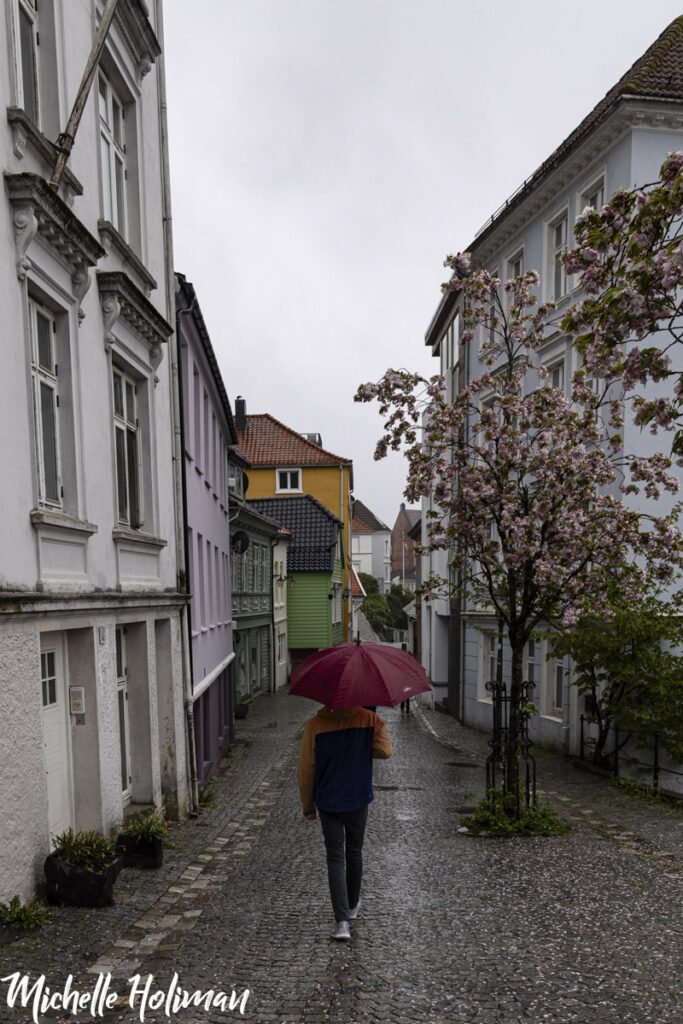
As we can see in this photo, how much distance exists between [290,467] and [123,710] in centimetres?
4357

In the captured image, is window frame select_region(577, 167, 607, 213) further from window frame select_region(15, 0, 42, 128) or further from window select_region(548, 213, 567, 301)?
window frame select_region(15, 0, 42, 128)

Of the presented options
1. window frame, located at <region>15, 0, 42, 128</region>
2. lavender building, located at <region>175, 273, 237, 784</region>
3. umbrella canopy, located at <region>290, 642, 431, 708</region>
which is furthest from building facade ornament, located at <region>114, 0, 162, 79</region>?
umbrella canopy, located at <region>290, 642, 431, 708</region>

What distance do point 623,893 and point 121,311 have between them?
7369 mm

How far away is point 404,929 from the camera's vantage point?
6.47 metres

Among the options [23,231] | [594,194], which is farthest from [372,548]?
[23,231]

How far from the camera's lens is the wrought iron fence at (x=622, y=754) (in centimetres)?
1469

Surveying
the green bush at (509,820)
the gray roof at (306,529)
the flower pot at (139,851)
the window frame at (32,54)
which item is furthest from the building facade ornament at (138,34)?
the gray roof at (306,529)

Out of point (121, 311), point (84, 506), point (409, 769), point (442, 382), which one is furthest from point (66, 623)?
point (409, 769)

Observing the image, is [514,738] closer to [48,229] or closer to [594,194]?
[48,229]

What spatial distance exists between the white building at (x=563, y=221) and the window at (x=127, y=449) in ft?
24.0

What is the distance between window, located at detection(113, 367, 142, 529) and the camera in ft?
34.7

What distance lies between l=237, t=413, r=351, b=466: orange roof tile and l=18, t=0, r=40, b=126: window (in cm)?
4502

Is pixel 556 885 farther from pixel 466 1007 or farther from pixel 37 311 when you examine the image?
pixel 37 311

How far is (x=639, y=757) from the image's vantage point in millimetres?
16797
